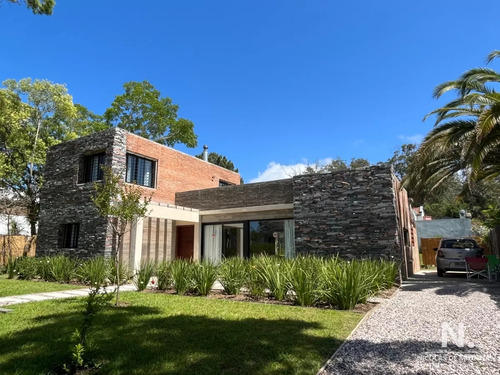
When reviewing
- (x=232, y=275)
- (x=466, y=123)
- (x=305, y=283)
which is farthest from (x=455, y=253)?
(x=232, y=275)

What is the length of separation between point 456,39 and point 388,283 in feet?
27.3

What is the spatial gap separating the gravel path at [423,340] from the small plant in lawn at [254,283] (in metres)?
2.95

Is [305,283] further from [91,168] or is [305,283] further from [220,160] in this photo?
[220,160]

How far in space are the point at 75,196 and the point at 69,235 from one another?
2043 mm

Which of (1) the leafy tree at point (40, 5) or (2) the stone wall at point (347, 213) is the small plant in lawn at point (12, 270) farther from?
(2) the stone wall at point (347, 213)

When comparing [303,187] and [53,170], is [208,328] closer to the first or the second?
[303,187]

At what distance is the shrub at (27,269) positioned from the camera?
13906mm

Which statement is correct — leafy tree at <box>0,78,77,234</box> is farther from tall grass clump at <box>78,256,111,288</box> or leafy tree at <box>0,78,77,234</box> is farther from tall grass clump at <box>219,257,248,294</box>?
tall grass clump at <box>219,257,248,294</box>

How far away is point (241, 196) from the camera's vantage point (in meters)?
16.0

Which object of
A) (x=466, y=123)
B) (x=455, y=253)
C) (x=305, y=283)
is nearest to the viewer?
(x=305, y=283)

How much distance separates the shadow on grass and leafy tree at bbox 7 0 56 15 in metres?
8.49

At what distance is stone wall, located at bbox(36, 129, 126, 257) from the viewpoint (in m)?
14.5

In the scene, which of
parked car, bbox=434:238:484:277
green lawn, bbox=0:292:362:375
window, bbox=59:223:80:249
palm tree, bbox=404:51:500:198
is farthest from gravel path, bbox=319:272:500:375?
window, bbox=59:223:80:249

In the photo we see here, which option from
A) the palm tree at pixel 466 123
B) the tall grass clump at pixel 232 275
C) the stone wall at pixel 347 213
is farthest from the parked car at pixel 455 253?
the tall grass clump at pixel 232 275
